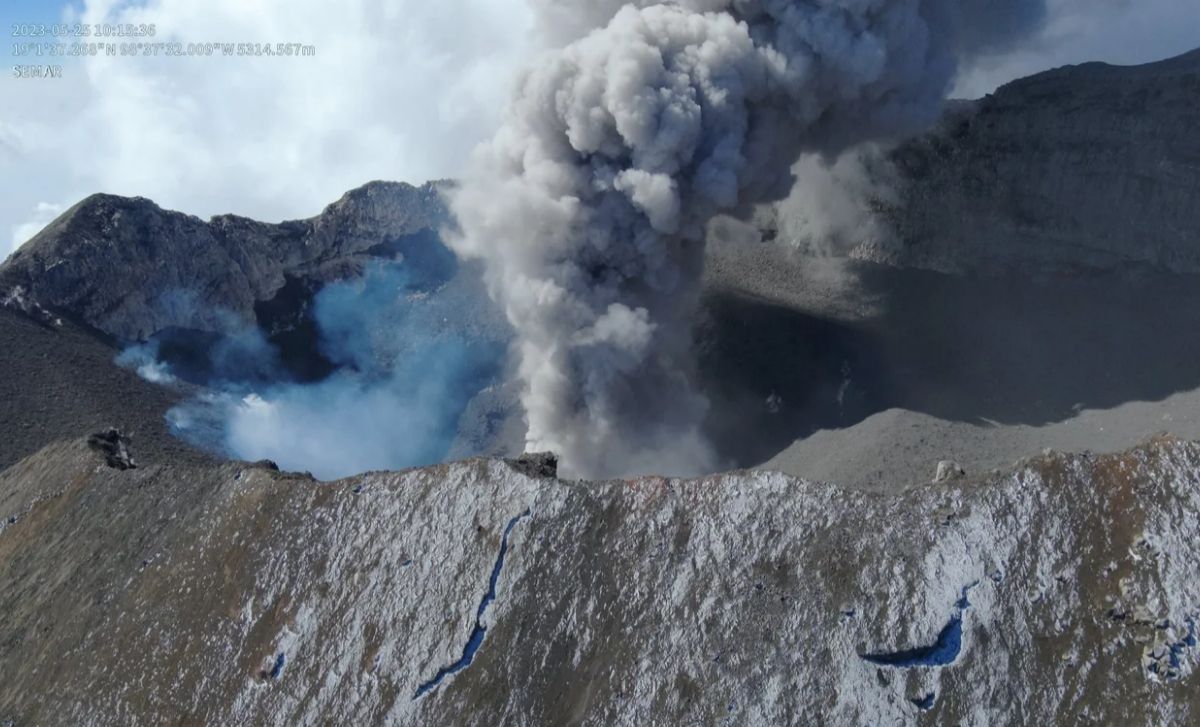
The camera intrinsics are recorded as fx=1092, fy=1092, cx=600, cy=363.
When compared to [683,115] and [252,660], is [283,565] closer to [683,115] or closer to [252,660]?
[252,660]

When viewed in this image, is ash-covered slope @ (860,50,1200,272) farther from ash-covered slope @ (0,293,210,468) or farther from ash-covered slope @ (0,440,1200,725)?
ash-covered slope @ (0,293,210,468)

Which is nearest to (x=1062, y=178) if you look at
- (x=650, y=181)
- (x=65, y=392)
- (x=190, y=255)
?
(x=650, y=181)

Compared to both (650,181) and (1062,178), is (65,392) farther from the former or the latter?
(1062,178)

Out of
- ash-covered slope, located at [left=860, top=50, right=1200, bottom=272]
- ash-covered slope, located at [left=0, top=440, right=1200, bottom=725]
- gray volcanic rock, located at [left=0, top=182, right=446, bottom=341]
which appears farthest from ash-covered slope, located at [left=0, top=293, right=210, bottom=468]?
ash-covered slope, located at [left=860, top=50, right=1200, bottom=272]

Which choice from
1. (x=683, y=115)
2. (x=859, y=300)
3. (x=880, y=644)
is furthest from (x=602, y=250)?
(x=880, y=644)

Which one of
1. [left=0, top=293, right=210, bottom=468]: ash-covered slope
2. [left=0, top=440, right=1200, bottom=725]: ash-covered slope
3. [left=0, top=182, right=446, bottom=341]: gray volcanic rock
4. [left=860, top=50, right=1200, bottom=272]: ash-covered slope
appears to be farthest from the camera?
[left=0, top=182, right=446, bottom=341]: gray volcanic rock

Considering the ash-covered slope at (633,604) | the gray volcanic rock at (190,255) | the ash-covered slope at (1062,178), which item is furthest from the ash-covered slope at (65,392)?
the ash-covered slope at (1062,178)

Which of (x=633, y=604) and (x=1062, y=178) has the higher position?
(x=1062, y=178)
